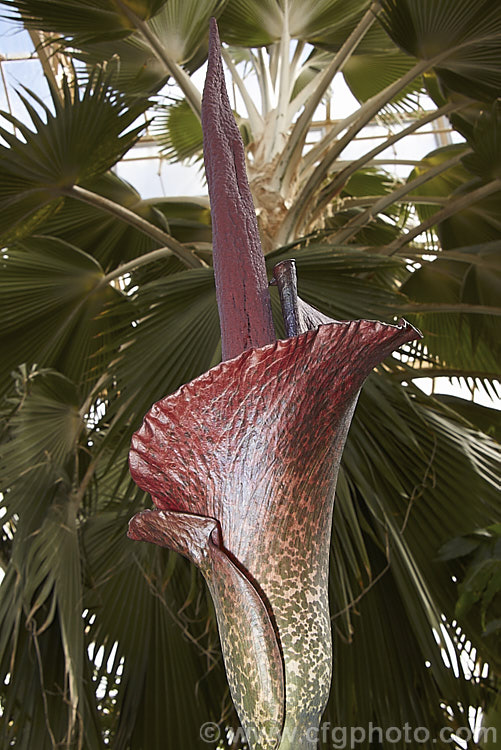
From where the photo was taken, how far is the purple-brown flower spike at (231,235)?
8.2 inches

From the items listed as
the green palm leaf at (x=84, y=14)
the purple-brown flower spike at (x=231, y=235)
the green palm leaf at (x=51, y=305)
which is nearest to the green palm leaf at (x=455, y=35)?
the green palm leaf at (x=84, y=14)

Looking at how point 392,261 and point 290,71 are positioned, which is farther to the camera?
point 290,71

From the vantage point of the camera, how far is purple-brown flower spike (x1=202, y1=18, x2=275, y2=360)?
208mm

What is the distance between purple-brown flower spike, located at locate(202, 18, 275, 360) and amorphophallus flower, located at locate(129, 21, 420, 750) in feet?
0.10

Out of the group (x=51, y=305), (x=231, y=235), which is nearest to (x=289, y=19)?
(x=51, y=305)

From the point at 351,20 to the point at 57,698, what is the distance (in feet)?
5.85

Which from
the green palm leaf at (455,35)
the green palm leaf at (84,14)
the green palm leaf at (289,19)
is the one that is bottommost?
the green palm leaf at (455,35)

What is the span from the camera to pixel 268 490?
→ 18cm

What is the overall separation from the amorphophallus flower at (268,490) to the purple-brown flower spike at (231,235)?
0.03 meters

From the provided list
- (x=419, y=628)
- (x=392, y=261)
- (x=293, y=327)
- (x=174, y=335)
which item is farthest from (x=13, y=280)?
(x=293, y=327)

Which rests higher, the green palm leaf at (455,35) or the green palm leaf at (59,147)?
the green palm leaf at (455,35)

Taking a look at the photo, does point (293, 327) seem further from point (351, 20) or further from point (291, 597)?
point (351, 20)

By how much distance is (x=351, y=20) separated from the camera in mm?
1926

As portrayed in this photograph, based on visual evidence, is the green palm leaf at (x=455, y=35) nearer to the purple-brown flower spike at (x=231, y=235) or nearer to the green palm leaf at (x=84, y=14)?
the green palm leaf at (x=84, y=14)
